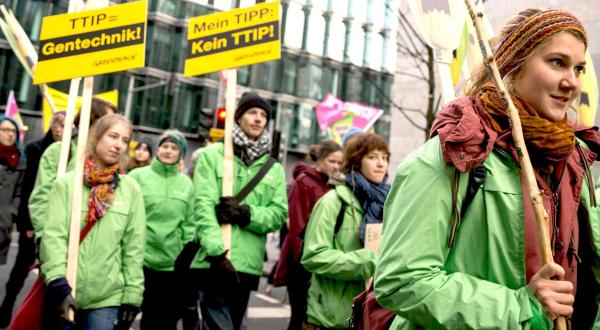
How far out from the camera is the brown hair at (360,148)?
3.97 metres

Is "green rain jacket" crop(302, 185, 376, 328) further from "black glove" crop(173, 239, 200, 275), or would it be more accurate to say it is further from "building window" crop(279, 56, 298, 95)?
"building window" crop(279, 56, 298, 95)

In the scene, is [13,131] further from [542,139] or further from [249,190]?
[542,139]

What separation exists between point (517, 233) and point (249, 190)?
113 inches

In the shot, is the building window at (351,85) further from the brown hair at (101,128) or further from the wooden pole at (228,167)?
the brown hair at (101,128)

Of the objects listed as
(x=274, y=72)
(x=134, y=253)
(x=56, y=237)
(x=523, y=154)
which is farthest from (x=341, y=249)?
(x=274, y=72)

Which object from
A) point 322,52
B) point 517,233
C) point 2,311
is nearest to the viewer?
point 517,233

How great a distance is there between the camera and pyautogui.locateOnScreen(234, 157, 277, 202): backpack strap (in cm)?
425

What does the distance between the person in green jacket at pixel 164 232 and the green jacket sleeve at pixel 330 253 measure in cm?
147

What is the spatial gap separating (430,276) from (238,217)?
2.65 meters

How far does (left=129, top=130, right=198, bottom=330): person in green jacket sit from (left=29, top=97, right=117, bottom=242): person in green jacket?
69 centimetres

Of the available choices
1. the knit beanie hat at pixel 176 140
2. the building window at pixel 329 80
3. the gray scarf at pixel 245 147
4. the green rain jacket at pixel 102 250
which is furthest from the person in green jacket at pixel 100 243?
the building window at pixel 329 80

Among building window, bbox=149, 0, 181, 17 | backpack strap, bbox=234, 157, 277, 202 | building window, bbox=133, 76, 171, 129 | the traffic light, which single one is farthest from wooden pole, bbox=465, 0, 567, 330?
building window, bbox=149, 0, 181, 17

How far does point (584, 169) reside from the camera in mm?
1842

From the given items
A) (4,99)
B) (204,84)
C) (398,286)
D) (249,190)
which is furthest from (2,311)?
(204,84)
